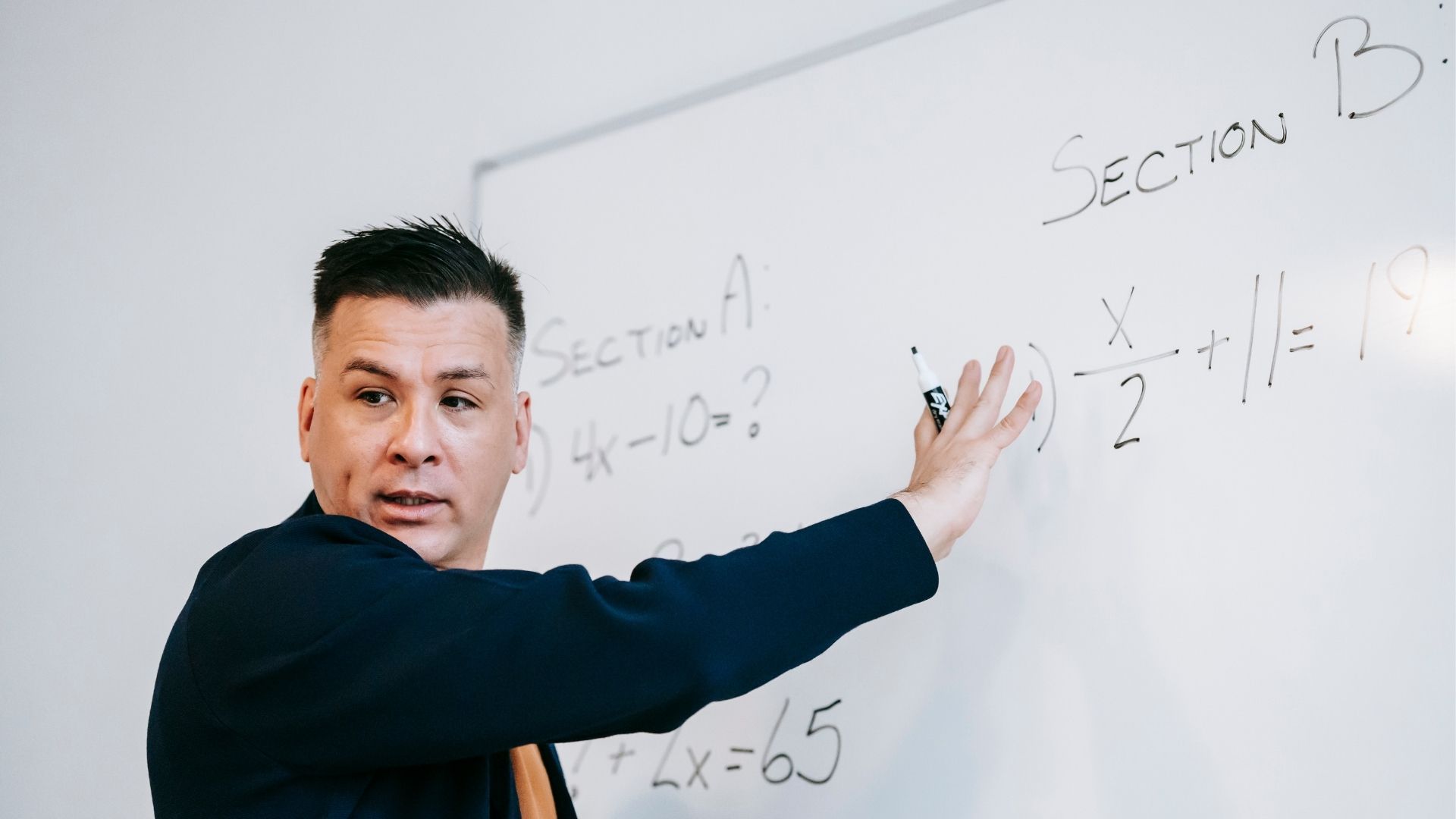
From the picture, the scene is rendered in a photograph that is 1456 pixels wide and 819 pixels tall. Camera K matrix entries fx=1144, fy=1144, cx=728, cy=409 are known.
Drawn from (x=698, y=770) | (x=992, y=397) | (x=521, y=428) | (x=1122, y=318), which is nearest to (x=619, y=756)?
(x=698, y=770)

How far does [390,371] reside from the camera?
95cm

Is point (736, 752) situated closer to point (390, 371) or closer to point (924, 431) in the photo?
point (924, 431)

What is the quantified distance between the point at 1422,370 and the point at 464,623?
0.72m

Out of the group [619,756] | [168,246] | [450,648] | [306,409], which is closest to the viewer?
[450,648]

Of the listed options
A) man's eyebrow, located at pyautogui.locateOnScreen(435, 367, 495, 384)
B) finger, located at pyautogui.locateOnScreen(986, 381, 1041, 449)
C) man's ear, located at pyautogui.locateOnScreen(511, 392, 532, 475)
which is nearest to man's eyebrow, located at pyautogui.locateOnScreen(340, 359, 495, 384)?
man's eyebrow, located at pyautogui.locateOnScreen(435, 367, 495, 384)

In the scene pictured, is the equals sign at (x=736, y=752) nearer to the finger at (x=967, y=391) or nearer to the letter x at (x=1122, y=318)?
the finger at (x=967, y=391)

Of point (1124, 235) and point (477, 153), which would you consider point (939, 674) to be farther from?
point (477, 153)

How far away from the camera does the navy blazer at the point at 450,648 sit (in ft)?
2.44

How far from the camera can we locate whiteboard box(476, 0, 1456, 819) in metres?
0.87

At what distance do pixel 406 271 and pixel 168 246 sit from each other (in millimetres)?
858

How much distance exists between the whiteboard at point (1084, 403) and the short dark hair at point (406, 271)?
29 cm

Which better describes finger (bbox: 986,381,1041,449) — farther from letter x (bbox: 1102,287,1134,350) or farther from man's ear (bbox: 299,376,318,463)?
man's ear (bbox: 299,376,318,463)

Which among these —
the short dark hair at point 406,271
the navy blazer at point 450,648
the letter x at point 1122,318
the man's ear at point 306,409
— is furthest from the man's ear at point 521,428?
the letter x at point 1122,318

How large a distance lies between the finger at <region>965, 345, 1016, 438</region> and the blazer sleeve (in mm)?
146
